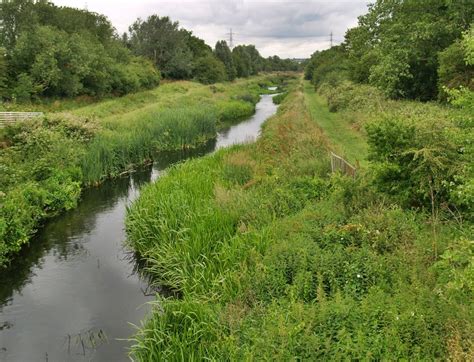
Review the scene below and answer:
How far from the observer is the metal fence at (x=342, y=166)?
34.5 ft

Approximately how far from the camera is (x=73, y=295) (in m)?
9.42

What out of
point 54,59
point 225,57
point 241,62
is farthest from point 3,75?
point 241,62

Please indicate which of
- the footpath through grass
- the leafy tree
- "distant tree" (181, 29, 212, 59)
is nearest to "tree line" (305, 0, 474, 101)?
the leafy tree

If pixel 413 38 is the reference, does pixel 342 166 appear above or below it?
below

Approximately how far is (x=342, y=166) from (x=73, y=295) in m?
7.49

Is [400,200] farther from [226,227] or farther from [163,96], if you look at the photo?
[163,96]

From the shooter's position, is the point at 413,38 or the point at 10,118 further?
the point at 413,38

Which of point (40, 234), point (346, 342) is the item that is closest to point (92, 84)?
point (40, 234)

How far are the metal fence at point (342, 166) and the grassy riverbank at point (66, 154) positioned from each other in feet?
28.5

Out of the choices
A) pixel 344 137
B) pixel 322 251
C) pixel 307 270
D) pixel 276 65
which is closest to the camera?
pixel 307 270

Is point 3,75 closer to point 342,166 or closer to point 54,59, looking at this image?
point 54,59

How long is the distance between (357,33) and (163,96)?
22.6 metres

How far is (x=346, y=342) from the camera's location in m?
5.25

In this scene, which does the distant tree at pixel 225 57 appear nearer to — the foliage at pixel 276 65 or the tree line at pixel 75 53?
the tree line at pixel 75 53
